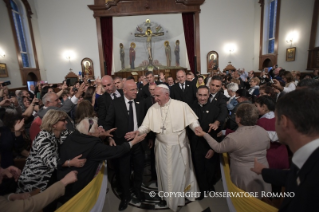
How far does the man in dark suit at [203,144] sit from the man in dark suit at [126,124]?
0.92 meters

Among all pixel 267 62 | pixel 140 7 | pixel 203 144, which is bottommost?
pixel 203 144

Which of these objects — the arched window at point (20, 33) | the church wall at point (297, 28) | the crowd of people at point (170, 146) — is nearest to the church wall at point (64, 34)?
the arched window at point (20, 33)

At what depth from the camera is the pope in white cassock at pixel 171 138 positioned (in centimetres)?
259

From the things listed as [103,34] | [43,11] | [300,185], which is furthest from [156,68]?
[300,185]

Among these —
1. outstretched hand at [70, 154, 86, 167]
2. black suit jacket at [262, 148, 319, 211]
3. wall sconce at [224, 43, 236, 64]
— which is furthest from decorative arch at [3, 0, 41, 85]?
wall sconce at [224, 43, 236, 64]

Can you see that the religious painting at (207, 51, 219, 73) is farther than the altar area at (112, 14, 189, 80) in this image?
No

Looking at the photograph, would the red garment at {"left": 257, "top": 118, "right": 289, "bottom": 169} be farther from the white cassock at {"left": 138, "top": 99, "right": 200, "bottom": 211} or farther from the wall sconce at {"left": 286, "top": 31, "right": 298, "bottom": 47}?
the wall sconce at {"left": 286, "top": 31, "right": 298, "bottom": 47}

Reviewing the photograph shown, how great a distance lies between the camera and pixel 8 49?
30.5 ft

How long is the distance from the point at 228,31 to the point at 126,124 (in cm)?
1230

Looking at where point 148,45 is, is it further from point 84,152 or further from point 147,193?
point 84,152

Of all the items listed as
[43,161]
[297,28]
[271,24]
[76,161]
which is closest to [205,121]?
[76,161]

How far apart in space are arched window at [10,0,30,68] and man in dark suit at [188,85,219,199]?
1228cm

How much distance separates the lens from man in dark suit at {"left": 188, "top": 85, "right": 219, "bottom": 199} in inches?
112

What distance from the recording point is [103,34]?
12.3 metres
